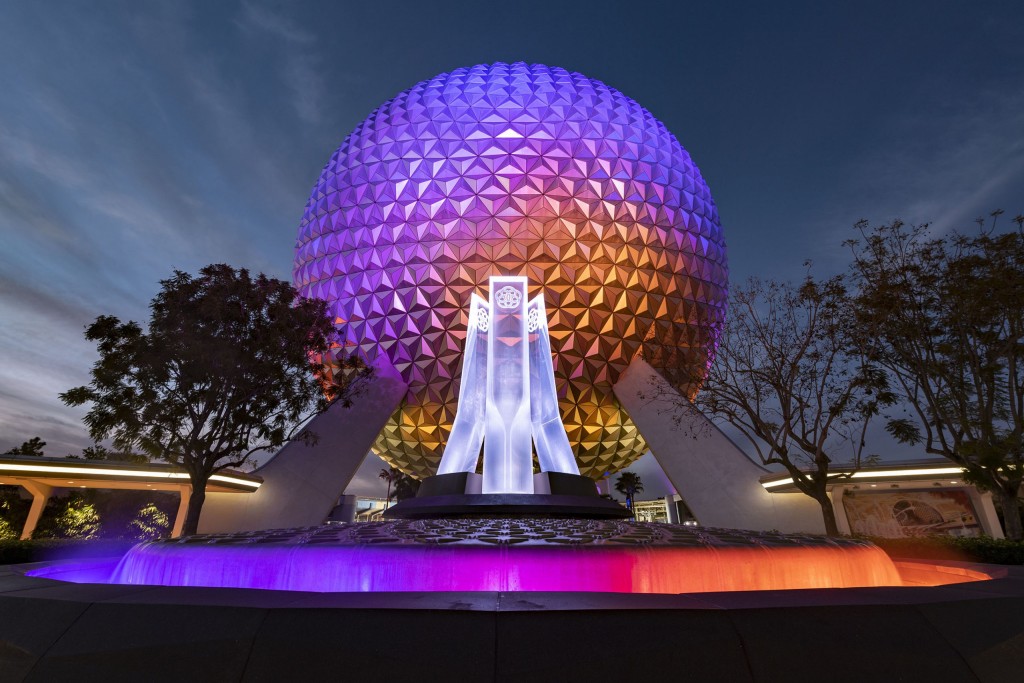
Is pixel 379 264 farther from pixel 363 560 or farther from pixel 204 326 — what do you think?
pixel 363 560

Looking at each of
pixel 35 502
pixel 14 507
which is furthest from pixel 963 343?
pixel 14 507

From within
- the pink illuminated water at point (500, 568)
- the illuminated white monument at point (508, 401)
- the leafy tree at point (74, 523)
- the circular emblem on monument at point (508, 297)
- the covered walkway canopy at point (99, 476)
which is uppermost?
the circular emblem on monument at point (508, 297)

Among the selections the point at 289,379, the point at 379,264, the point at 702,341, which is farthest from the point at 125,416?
the point at 702,341

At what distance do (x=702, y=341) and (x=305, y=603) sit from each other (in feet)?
75.1

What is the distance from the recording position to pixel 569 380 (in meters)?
21.6

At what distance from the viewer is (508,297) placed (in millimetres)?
16641

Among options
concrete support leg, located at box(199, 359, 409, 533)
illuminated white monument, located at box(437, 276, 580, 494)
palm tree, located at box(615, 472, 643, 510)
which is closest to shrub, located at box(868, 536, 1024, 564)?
illuminated white monument, located at box(437, 276, 580, 494)

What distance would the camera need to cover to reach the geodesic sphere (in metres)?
21.1

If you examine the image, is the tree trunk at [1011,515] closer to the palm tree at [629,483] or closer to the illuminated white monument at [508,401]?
the illuminated white monument at [508,401]

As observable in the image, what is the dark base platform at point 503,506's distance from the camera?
1260cm

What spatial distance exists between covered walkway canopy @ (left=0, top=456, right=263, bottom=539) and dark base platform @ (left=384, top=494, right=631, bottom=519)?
26.9ft

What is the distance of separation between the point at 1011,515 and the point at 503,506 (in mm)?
14116

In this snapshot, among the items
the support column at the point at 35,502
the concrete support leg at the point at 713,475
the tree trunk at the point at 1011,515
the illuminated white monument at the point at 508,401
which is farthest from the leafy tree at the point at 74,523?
the tree trunk at the point at 1011,515

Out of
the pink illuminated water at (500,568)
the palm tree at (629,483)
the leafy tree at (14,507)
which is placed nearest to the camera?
the pink illuminated water at (500,568)
